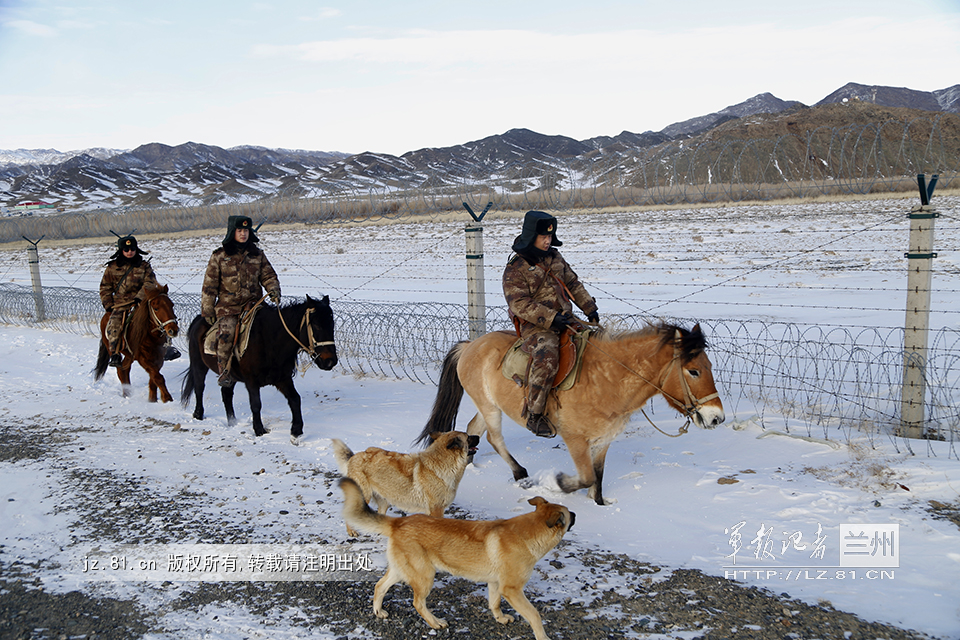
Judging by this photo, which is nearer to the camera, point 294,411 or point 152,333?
point 294,411

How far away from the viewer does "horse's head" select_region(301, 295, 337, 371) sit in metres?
7.11

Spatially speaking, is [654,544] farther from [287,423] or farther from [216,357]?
[216,357]

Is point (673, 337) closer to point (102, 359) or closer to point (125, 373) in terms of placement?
point (125, 373)

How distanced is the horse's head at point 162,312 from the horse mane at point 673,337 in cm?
638

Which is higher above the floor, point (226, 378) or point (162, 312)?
point (162, 312)

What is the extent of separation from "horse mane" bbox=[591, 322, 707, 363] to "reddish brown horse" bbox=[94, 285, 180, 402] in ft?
21.2

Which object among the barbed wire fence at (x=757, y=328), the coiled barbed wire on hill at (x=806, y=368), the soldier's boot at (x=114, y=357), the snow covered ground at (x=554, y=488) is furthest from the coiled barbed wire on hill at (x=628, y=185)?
the soldier's boot at (x=114, y=357)

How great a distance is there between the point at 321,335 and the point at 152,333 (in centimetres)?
333

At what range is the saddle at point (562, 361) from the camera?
5105 mm

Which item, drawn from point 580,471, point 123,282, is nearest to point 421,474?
point 580,471

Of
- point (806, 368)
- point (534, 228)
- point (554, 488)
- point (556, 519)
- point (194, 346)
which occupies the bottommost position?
point (554, 488)

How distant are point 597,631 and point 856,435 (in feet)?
13.3

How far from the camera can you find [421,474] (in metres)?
4.52

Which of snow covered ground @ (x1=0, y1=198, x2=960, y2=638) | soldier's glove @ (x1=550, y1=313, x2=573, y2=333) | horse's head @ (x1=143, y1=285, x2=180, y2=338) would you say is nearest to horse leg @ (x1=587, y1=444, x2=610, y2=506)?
snow covered ground @ (x1=0, y1=198, x2=960, y2=638)
